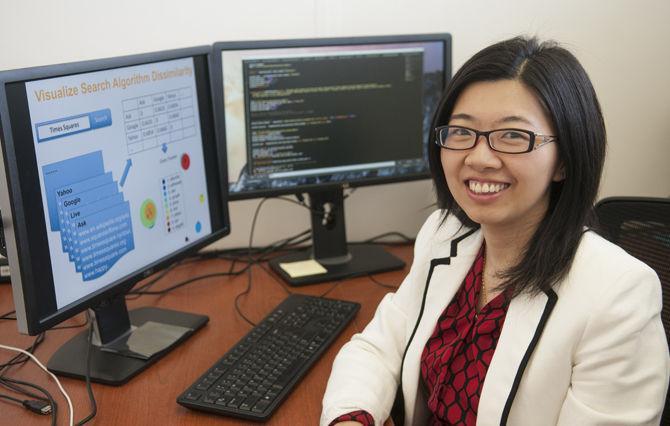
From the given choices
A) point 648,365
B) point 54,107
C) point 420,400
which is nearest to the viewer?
point 648,365

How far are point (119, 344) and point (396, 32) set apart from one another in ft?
3.39

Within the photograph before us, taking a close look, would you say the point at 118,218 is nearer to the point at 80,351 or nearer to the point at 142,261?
the point at 142,261

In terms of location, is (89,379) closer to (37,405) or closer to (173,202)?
(37,405)

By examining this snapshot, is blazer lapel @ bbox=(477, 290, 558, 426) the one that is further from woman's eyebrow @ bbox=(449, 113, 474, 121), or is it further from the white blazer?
woman's eyebrow @ bbox=(449, 113, 474, 121)

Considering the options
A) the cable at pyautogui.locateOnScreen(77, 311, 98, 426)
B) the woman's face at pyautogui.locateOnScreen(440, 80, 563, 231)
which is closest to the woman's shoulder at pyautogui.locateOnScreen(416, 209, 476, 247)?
the woman's face at pyautogui.locateOnScreen(440, 80, 563, 231)

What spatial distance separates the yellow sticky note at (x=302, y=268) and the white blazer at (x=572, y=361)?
46 cm

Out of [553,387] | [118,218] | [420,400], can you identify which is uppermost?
[118,218]

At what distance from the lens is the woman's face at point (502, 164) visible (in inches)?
42.3

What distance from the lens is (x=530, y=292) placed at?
1127 millimetres

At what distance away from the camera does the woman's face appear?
1075 millimetres

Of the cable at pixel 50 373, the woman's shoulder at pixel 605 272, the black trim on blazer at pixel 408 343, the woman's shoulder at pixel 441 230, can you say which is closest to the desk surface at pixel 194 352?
the cable at pixel 50 373

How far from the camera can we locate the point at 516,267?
1.17 meters

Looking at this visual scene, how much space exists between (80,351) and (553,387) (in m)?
0.85

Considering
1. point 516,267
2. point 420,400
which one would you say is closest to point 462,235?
point 516,267
